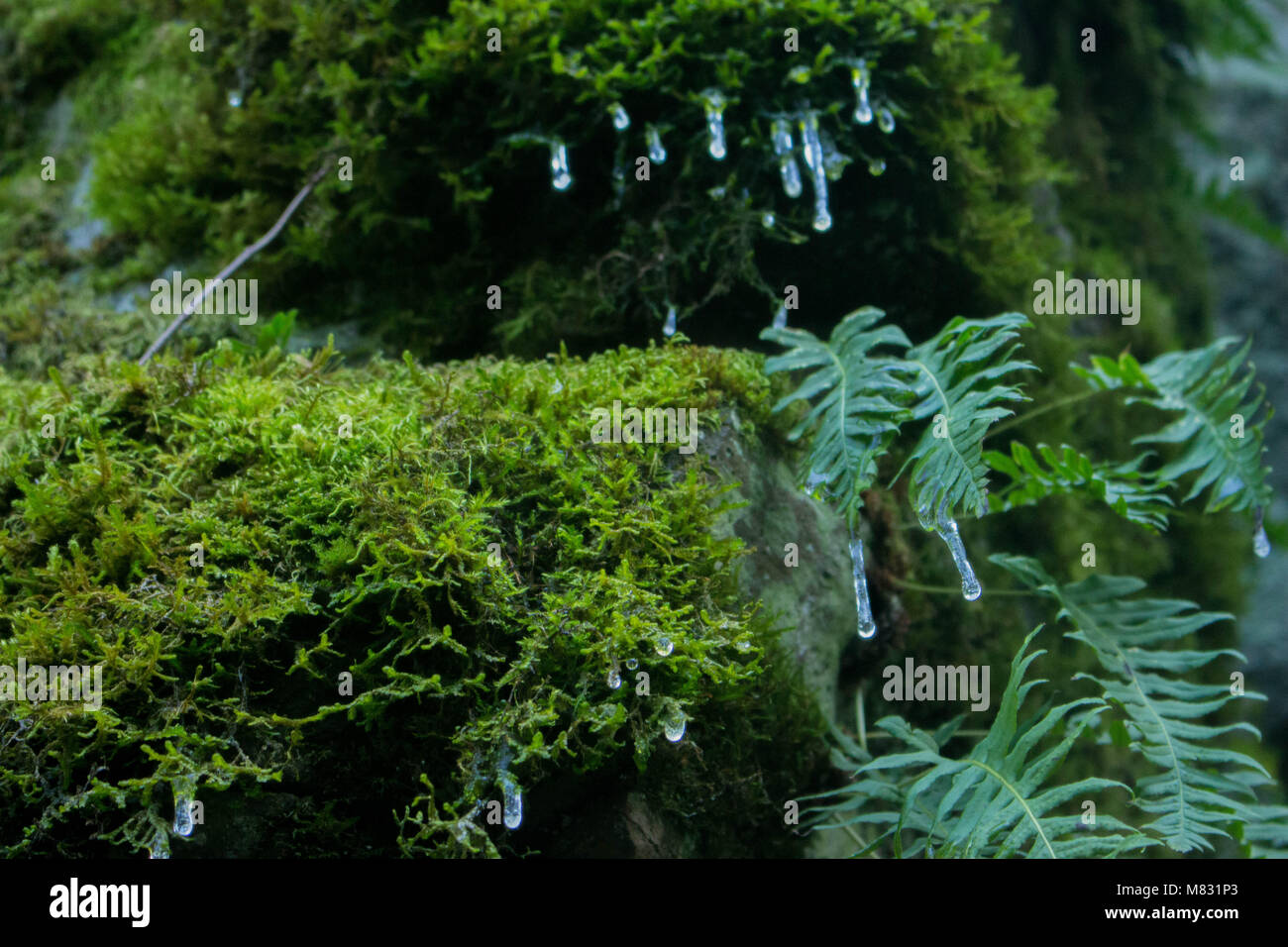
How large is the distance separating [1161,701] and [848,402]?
1.42 metres

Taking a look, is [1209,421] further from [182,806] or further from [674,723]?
[182,806]

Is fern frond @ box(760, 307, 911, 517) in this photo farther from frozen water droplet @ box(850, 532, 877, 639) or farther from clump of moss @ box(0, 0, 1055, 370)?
clump of moss @ box(0, 0, 1055, 370)

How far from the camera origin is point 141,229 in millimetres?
3928

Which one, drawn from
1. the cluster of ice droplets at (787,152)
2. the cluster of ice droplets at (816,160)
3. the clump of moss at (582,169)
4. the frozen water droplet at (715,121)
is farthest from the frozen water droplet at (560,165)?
the cluster of ice droplets at (816,160)

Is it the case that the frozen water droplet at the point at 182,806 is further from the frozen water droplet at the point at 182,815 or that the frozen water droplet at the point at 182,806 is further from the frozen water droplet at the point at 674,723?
the frozen water droplet at the point at 674,723

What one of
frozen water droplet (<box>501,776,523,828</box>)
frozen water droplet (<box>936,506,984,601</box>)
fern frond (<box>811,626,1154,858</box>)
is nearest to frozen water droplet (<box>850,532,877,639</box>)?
frozen water droplet (<box>936,506,984,601</box>)

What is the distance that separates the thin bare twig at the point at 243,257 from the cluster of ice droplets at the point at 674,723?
2353 millimetres

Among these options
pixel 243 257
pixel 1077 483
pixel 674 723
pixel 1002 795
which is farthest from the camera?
pixel 243 257

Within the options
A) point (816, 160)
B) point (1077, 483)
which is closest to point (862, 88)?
point (816, 160)

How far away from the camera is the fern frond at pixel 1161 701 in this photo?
242 centimetres

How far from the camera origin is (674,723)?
6.65ft

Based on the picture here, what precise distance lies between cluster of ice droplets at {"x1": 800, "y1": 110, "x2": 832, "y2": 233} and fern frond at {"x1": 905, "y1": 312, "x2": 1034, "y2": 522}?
708 millimetres

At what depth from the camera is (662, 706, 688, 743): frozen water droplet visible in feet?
6.58
